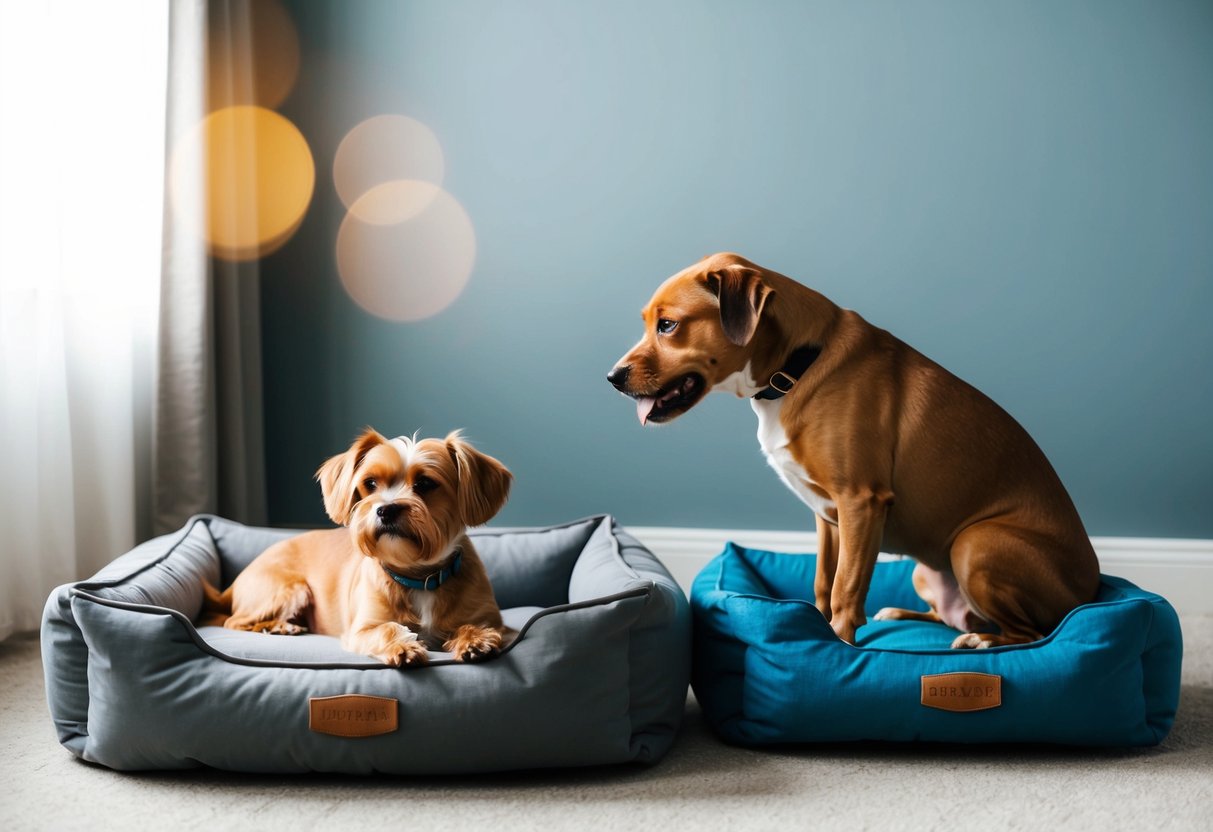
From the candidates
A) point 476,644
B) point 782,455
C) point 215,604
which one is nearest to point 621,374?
point 782,455

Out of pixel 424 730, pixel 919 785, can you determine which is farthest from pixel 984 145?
pixel 424 730

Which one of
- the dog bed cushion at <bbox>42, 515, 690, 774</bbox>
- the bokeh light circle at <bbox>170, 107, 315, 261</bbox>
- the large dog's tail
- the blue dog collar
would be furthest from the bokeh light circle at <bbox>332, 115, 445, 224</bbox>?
the dog bed cushion at <bbox>42, 515, 690, 774</bbox>

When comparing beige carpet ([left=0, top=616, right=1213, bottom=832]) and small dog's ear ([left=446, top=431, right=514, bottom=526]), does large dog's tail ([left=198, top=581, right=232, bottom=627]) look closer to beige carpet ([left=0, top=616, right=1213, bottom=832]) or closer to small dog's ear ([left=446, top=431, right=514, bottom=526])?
beige carpet ([left=0, top=616, right=1213, bottom=832])

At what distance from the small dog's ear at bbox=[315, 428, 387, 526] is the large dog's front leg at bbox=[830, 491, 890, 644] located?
A: 3.23 ft

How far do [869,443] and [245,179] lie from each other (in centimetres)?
248

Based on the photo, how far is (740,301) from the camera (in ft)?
6.95

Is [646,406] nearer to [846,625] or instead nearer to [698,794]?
[846,625]

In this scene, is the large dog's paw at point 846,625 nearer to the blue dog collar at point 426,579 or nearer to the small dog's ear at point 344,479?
the blue dog collar at point 426,579

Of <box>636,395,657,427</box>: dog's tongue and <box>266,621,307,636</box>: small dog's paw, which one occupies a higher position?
<box>636,395,657,427</box>: dog's tongue

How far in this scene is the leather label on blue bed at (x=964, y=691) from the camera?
75.0 inches

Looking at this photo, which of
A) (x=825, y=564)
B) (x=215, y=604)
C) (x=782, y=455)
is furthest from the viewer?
(x=215, y=604)

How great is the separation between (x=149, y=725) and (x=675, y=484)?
2.10 meters

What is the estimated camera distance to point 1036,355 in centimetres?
339

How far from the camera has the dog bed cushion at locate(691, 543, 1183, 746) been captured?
6.26 ft
